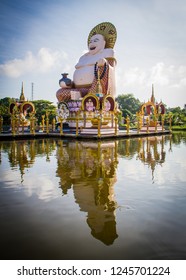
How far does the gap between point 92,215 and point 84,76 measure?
24.2 m

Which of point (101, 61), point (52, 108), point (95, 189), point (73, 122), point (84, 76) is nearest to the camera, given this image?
point (95, 189)

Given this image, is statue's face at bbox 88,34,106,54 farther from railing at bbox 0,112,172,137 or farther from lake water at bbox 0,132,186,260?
lake water at bbox 0,132,186,260

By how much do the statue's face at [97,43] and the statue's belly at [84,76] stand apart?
224 cm

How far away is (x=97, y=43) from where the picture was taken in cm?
2616

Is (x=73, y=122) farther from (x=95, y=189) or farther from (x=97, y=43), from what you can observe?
(x=95, y=189)

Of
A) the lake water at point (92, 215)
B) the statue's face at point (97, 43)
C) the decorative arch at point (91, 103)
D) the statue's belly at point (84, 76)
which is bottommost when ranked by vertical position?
the lake water at point (92, 215)

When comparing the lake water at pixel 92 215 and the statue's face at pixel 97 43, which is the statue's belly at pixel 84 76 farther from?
the lake water at pixel 92 215

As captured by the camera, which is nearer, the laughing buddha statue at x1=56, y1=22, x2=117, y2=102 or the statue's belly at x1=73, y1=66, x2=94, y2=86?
the laughing buddha statue at x1=56, y1=22, x2=117, y2=102

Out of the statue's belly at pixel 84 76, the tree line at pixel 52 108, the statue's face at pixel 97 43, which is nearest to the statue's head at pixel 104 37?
the statue's face at pixel 97 43

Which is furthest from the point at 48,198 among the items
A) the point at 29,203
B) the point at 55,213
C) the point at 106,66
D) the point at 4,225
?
the point at 106,66

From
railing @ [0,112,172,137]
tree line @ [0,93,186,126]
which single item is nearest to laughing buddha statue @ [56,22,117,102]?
railing @ [0,112,172,137]

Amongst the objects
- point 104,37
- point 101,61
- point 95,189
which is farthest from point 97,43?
point 95,189

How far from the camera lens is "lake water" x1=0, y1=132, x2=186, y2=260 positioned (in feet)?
8.00

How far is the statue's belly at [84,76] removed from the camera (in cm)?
2575
